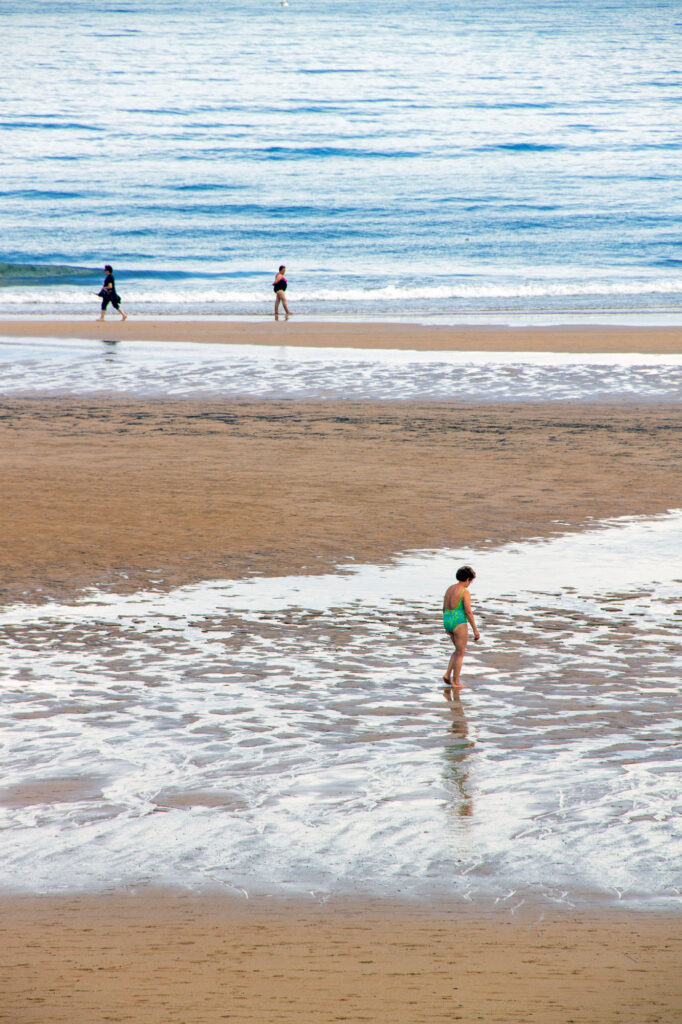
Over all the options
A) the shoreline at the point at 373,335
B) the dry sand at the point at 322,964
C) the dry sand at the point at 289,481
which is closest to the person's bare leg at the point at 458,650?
the dry sand at the point at 322,964

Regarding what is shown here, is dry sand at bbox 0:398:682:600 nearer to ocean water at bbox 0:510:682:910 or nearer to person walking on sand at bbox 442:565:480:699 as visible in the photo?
ocean water at bbox 0:510:682:910

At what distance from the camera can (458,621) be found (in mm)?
8422

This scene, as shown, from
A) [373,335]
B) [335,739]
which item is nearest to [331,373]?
[373,335]

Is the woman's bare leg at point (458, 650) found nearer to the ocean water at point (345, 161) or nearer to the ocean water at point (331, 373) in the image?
the ocean water at point (331, 373)

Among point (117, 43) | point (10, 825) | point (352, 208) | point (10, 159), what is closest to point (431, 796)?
point (10, 825)

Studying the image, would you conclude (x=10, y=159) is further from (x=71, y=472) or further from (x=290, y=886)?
(x=290, y=886)

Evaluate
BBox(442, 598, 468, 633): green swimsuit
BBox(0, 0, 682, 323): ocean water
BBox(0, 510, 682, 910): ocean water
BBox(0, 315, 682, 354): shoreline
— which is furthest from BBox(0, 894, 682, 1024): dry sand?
BBox(0, 0, 682, 323): ocean water

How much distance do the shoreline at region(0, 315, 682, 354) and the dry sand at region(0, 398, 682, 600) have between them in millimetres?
7216

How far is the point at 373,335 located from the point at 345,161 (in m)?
39.4

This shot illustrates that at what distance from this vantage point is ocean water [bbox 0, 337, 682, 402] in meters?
21.3

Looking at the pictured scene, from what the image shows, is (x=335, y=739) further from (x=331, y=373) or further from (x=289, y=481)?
(x=331, y=373)

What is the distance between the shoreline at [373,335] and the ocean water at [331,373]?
107cm

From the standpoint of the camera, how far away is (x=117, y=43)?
3656 inches

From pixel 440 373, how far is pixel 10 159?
48701 millimetres
